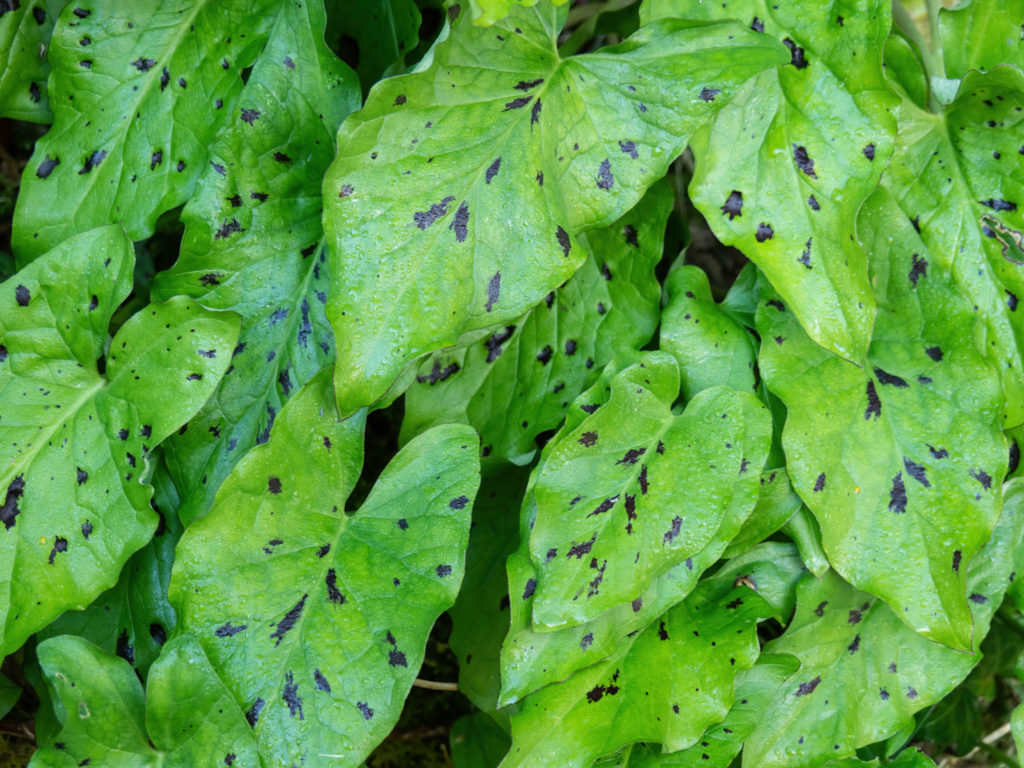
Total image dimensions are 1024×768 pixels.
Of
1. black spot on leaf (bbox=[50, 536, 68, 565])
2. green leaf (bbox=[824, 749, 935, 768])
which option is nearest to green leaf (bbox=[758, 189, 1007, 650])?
green leaf (bbox=[824, 749, 935, 768])

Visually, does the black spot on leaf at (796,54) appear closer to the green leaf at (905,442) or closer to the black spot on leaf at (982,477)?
the green leaf at (905,442)

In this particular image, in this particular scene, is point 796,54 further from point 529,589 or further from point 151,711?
point 151,711

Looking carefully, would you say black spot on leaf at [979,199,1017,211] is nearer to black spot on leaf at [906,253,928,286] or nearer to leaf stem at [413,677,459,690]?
black spot on leaf at [906,253,928,286]

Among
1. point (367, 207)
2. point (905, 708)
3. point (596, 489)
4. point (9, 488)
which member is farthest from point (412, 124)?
point (905, 708)

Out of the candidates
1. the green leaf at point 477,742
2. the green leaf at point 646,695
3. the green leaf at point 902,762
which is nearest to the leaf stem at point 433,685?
the green leaf at point 477,742

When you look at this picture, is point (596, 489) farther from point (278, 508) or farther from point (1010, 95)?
point (1010, 95)

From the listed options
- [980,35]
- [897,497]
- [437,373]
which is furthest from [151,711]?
[980,35]
